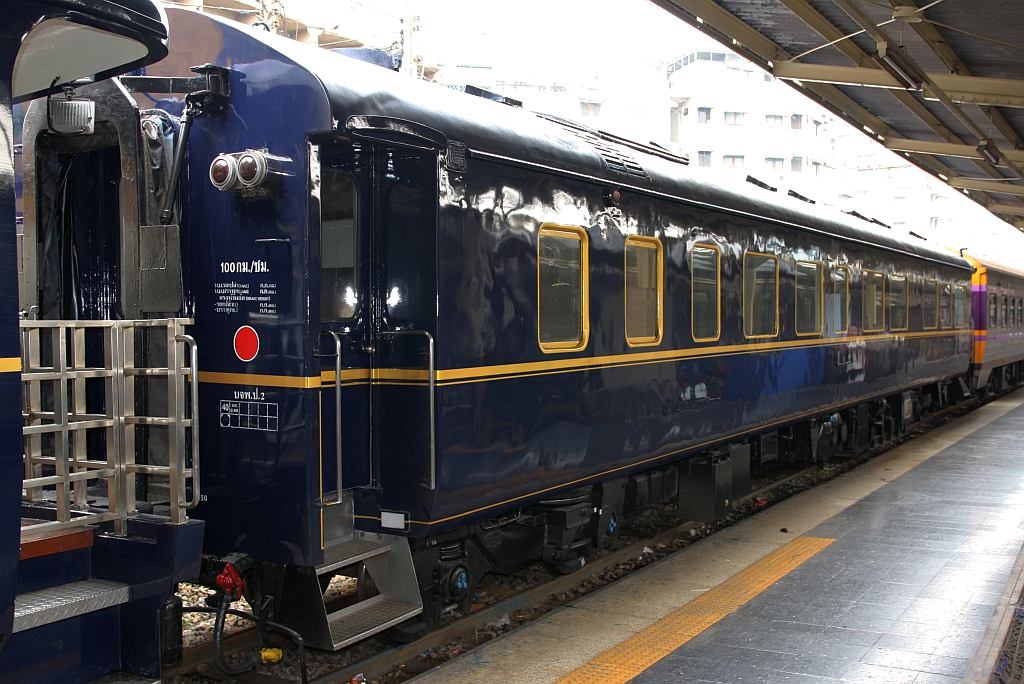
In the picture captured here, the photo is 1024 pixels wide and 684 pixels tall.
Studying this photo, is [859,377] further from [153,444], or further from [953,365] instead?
[153,444]

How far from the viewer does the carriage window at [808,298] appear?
988 cm

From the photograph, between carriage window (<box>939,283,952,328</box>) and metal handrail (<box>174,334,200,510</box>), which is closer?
metal handrail (<box>174,334,200,510</box>)

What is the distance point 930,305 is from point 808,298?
6596 mm

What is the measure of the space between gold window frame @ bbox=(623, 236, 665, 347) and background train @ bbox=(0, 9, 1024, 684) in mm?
337

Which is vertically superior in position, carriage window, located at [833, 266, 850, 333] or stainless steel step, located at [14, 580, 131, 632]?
carriage window, located at [833, 266, 850, 333]

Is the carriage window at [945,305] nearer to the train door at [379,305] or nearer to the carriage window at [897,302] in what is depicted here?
the carriage window at [897,302]

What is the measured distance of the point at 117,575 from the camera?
4215 millimetres

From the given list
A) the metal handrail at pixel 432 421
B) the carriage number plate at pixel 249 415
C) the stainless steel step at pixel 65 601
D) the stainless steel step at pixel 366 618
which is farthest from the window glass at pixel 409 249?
the stainless steel step at pixel 65 601

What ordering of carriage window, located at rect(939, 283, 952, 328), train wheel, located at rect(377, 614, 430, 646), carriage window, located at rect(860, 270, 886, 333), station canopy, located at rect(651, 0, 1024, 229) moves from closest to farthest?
train wheel, located at rect(377, 614, 430, 646), station canopy, located at rect(651, 0, 1024, 229), carriage window, located at rect(860, 270, 886, 333), carriage window, located at rect(939, 283, 952, 328)

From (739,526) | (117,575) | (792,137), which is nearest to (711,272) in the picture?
(739,526)

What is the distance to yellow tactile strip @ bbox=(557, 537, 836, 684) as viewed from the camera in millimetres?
5133

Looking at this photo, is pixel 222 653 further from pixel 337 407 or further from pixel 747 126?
pixel 747 126

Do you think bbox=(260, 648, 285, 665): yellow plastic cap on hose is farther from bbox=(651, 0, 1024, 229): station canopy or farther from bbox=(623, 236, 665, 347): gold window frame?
bbox=(651, 0, 1024, 229): station canopy

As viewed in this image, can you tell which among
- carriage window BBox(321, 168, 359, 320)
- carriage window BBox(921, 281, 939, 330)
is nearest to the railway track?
carriage window BBox(321, 168, 359, 320)
